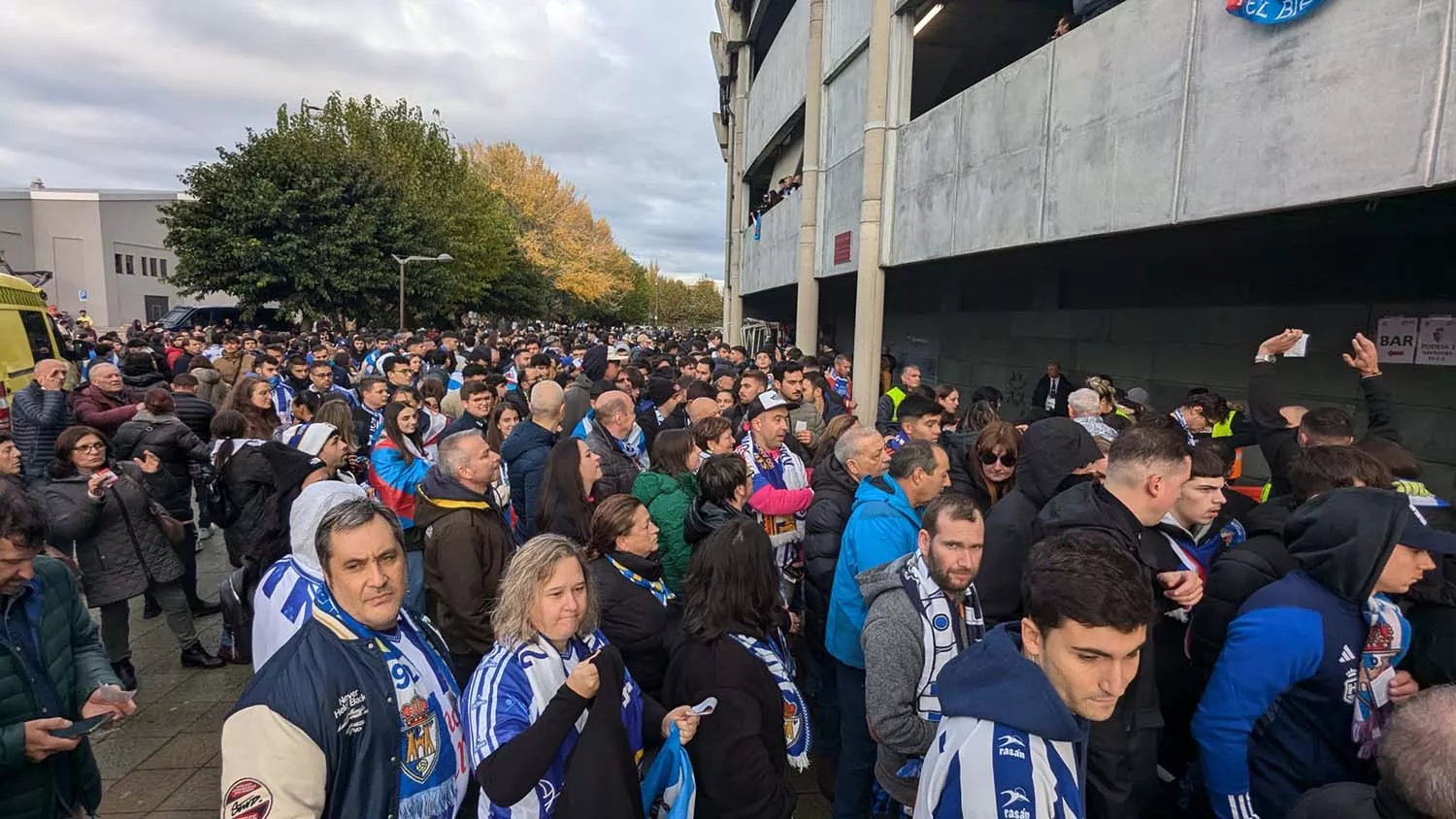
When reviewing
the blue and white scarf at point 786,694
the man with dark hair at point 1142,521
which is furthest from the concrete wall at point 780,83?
the blue and white scarf at point 786,694

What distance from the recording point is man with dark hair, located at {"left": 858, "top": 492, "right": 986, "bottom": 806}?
262 cm

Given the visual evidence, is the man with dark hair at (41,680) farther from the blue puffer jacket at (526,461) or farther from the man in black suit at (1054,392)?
the man in black suit at (1054,392)

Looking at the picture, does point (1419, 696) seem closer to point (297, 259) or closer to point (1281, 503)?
point (1281, 503)

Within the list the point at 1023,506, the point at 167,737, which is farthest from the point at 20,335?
the point at 1023,506

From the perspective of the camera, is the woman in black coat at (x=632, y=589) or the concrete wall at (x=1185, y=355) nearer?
the woman in black coat at (x=632, y=589)

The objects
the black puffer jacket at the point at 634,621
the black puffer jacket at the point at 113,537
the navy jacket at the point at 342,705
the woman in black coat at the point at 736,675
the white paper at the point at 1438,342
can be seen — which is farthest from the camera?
the white paper at the point at 1438,342

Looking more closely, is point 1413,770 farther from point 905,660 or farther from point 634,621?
point 634,621

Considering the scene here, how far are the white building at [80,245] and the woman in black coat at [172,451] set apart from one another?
145 feet

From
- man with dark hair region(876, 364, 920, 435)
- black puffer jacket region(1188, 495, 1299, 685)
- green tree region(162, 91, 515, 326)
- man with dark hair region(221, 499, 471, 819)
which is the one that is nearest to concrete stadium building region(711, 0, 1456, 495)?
man with dark hair region(876, 364, 920, 435)

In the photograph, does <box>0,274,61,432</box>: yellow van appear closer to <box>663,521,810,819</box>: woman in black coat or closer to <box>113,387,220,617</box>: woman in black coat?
<box>113,387,220,617</box>: woman in black coat

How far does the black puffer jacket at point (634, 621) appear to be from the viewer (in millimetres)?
2887

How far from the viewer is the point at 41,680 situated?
8.11ft

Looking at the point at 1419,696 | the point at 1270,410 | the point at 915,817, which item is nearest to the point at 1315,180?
the point at 1270,410

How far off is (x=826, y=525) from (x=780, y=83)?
1788 centimetres
